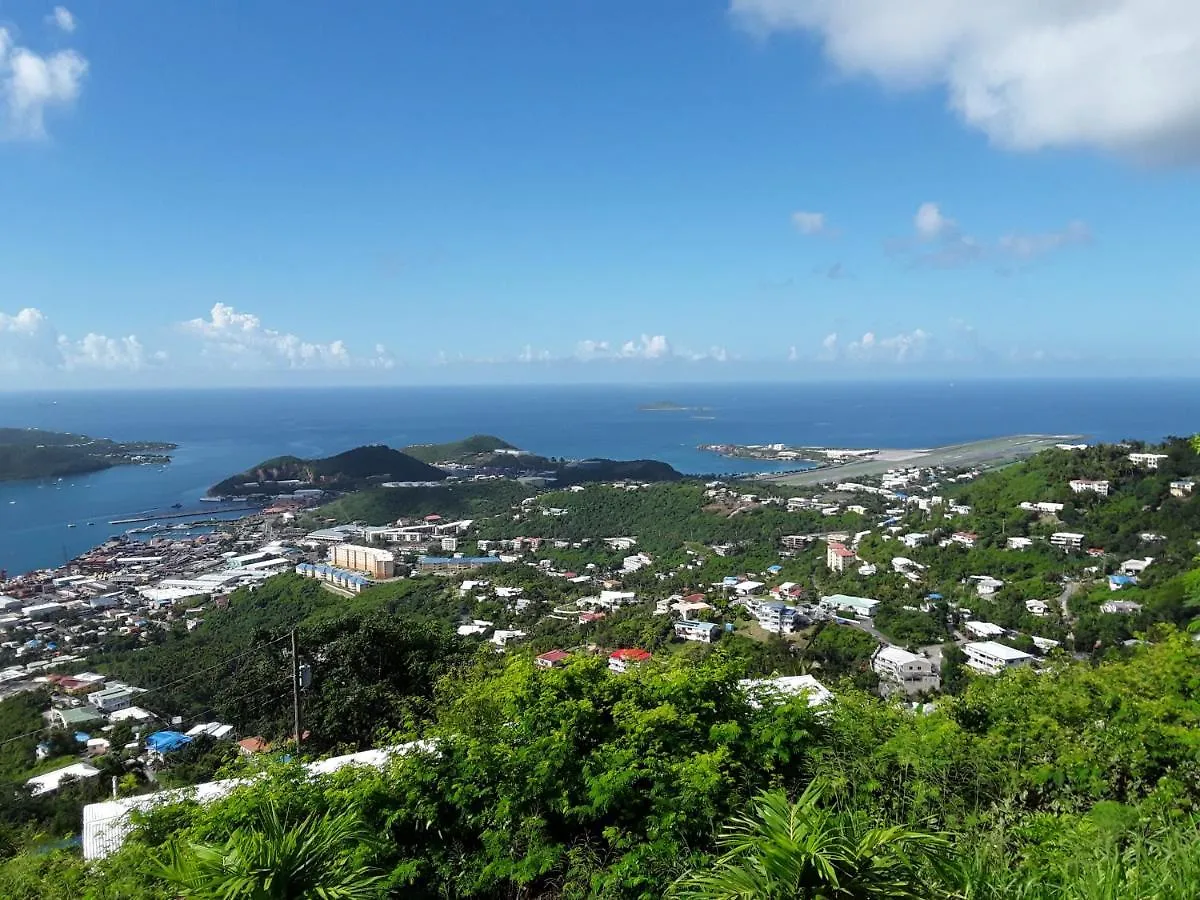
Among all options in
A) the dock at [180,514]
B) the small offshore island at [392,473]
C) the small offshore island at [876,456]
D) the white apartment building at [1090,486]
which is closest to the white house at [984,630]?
the white apartment building at [1090,486]

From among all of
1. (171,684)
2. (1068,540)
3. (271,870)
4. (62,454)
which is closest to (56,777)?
(171,684)

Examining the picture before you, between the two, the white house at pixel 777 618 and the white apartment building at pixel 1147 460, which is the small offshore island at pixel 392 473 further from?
the white house at pixel 777 618

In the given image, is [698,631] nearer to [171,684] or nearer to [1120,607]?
[1120,607]

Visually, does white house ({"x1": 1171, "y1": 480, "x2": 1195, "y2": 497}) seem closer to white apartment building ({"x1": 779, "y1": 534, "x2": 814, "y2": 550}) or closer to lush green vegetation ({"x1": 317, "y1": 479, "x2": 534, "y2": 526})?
white apartment building ({"x1": 779, "y1": 534, "x2": 814, "y2": 550})

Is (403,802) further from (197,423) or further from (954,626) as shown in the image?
(197,423)

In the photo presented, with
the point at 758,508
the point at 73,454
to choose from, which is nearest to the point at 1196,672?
the point at 758,508
